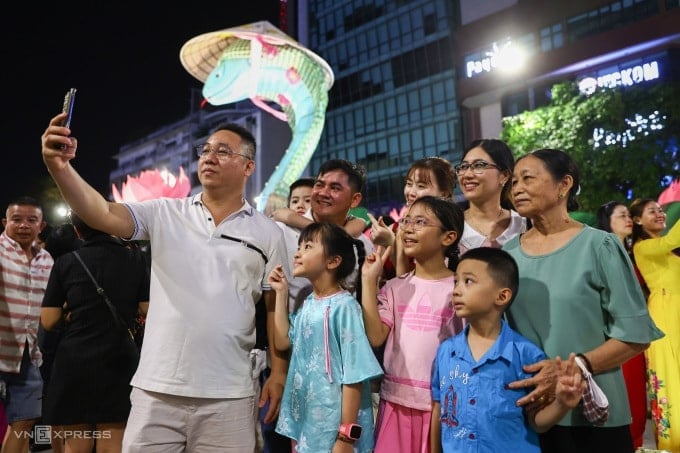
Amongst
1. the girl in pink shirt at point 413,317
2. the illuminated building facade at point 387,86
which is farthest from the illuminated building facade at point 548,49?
the girl in pink shirt at point 413,317

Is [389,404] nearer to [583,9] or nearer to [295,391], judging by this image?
[295,391]

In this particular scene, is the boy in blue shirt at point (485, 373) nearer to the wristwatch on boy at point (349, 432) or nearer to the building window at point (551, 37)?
the wristwatch on boy at point (349, 432)

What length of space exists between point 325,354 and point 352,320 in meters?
0.20

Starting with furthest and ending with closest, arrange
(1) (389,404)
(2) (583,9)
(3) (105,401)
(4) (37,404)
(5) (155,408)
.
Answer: (2) (583,9), (4) (37,404), (3) (105,401), (1) (389,404), (5) (155,408)

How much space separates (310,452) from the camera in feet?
8.20

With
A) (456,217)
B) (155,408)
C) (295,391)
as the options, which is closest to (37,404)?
(155,408)

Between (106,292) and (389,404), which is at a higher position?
(106,292)

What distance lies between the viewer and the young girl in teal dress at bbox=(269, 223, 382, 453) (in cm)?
251

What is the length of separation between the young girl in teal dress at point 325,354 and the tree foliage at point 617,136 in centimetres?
1237

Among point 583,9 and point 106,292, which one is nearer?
point 106,292

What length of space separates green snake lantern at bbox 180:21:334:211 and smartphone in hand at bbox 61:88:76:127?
7455 millimetres

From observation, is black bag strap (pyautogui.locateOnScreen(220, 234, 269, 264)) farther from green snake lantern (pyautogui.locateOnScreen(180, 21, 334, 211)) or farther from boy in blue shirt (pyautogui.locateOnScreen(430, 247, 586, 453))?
green snake lantern (pyautogui.locateOnScreen(180, 21, 334, 211))

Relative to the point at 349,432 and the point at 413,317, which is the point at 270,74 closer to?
the point at 413,317

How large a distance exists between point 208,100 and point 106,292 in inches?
288
